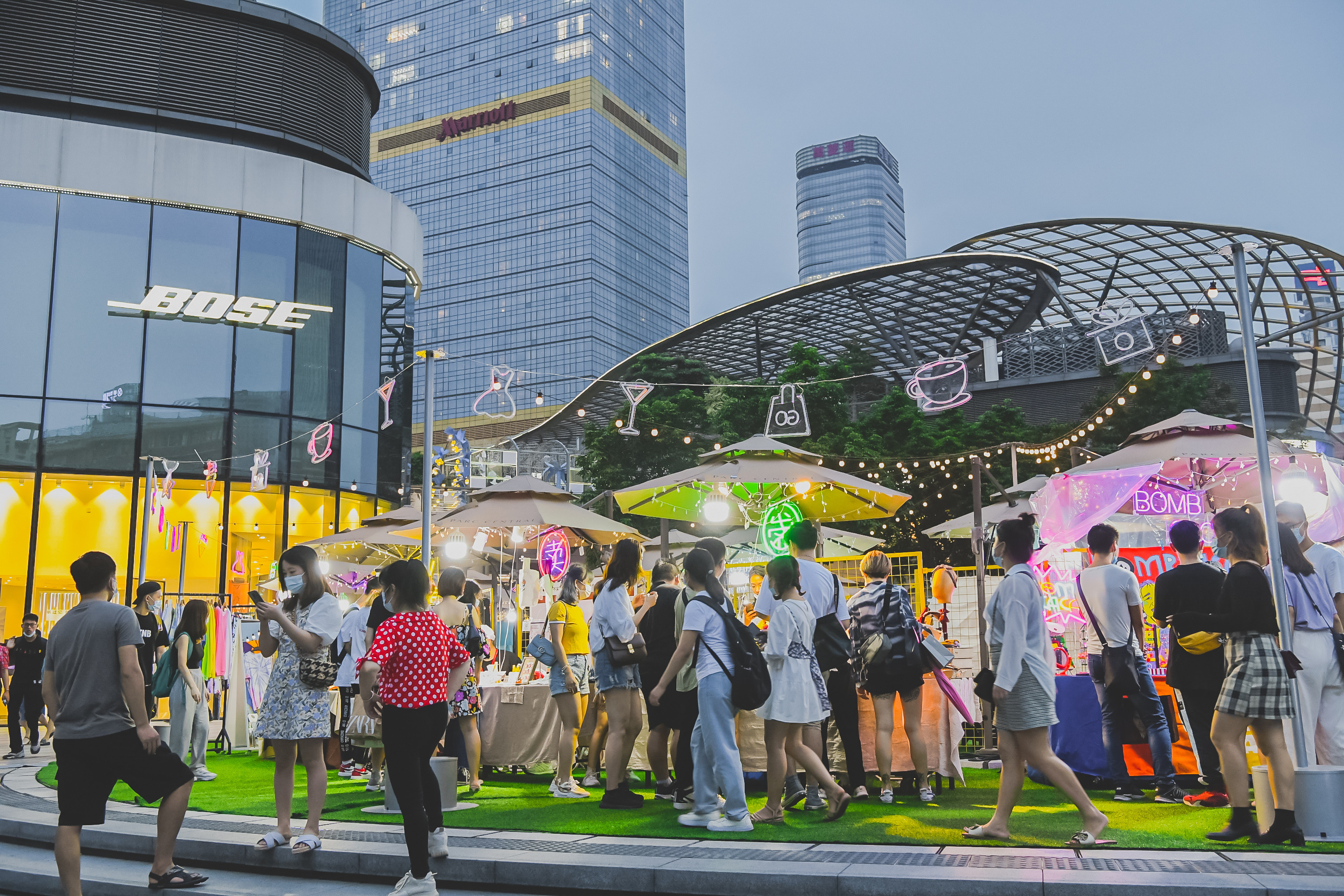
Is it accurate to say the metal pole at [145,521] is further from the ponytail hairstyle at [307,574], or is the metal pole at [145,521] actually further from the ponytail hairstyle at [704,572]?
the ponytail hairstyle at [704,572]

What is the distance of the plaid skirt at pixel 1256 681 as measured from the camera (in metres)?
4.79

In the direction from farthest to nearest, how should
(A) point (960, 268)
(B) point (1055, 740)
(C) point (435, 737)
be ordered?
(A) point (960, 268) < (B) point (1055, 740) < (C) point (435, 737)

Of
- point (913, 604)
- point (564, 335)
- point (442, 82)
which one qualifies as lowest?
point (913, 604)

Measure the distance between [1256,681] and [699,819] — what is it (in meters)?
3.00

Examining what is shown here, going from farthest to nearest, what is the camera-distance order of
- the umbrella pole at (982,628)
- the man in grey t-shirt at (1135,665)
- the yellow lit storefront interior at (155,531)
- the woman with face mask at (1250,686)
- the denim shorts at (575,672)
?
the yellow lit storefront interior at (155,531) → the umbrella pole at (982,628) → the denim shorts at (575,672) → the man in grey t-shirt at (1135,665) → the woman with face mask at (1250,686)

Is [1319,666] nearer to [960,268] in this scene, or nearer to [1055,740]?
[1055,740]

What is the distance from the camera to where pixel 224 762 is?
1019cm

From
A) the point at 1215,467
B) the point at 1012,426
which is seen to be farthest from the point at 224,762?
the point at 1012,426

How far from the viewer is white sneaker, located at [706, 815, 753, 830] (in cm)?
556

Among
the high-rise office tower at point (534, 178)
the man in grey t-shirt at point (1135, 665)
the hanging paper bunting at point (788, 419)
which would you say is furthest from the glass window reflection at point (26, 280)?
the high-rise office tower at point (534, 178)

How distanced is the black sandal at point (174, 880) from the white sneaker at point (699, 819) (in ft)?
8.31

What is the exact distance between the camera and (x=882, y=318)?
43125 mm

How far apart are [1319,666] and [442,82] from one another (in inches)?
4250

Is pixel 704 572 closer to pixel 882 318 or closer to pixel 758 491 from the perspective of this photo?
pixel 758 491
